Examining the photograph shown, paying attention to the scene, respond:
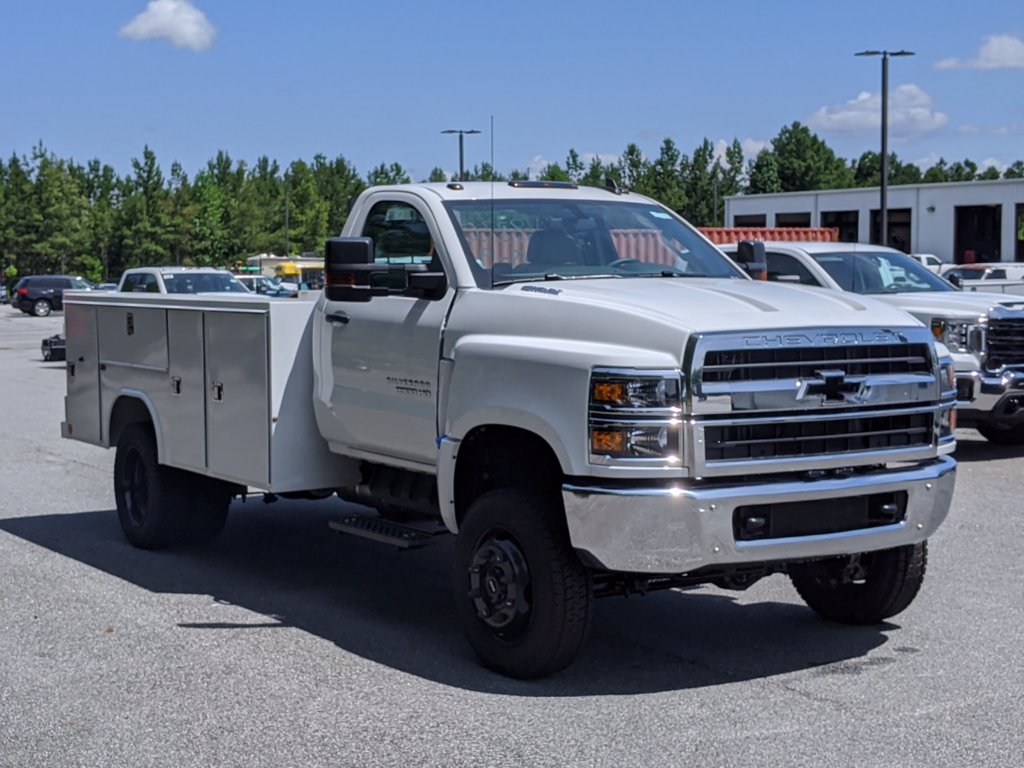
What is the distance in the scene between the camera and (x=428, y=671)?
6.57 metres

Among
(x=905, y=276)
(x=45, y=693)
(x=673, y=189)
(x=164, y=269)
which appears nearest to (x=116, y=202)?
(x=673, y=189)

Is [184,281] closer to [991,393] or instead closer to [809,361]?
[991,393]

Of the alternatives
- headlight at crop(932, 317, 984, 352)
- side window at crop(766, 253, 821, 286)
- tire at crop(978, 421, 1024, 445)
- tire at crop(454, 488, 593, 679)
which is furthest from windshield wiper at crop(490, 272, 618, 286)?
tire at crop(978, 421, 1024, 445)

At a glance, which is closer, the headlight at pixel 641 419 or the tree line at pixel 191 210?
the headlight at pixel 641 419

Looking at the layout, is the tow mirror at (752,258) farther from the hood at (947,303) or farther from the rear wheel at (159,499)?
the hood at (947,303)

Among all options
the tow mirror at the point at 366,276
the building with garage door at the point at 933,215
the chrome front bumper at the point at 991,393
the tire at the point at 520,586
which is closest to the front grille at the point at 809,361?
the tire at the point at 520,586

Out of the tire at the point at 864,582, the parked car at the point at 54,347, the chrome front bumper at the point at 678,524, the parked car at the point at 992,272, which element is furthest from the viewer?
the parked car at the point at 992,272

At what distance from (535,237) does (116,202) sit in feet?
348

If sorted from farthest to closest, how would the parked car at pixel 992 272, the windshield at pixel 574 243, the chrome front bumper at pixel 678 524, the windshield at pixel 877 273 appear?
1. the parked car at pixel 992 272
2. the windshield at pixel 877 273
3. the windshield at pixel 574 243
4. the chrome front bumper at pixel 678 524

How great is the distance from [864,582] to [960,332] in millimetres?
7104

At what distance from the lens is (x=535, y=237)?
740 cm

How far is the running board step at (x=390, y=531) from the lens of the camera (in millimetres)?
7352

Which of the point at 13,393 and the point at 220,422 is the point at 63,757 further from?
the point at 13,393

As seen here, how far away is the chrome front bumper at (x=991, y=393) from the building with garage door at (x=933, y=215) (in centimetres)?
5968
